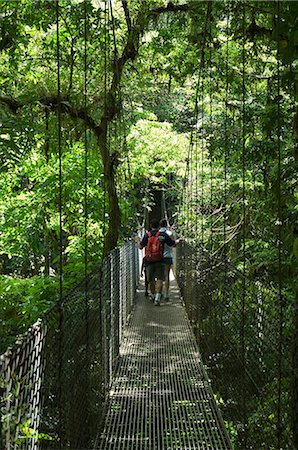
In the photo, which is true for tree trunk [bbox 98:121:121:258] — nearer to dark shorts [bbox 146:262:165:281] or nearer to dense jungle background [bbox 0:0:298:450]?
dense jungle background [bbox 0:0:298:450]

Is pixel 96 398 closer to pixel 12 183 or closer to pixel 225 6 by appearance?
pixel 225 6

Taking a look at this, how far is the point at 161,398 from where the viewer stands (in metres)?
3.21

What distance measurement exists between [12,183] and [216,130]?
2.20 m

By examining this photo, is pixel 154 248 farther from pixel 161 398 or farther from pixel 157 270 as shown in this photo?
pixel 161 398

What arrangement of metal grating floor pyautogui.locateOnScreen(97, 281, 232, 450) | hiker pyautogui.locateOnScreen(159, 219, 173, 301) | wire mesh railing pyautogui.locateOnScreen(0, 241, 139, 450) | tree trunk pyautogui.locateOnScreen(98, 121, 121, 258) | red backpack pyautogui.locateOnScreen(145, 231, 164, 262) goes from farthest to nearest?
hiker pyautogui.locateOnScreen(159, 219, 173, 301), red backpack pyautogui.locateOnScreen(145, 231, 164, 262), tree trunk pyautogui.locateOnScreen(98, 121, 121, 258), metal grating floor pyautogui.locateOnScreen(97, 281, 232, 450), wire mesh railing pyautogui.locateOnScreen(0, 241, 139, 450)

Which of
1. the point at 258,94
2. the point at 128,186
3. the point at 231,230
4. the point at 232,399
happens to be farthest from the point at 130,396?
the point at 128,186

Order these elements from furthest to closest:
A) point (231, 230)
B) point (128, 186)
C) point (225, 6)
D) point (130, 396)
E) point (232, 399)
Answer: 1. point (128, 186)
2. point (231, 230)
3. point (225, 6)
4. point (130, 396)
5. point (232, 399)

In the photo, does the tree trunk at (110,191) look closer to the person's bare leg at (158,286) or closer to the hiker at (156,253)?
the hiker at (156,253)

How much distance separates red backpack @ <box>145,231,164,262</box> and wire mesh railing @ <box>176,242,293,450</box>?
1736 mm

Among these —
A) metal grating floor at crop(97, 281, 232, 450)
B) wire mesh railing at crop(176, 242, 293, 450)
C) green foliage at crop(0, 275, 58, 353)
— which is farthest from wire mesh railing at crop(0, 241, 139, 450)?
green foliage at crop(0, 275, 58, 353)

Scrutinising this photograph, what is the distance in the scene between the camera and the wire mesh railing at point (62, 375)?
49.0 inches

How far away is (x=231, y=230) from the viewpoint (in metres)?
6.88

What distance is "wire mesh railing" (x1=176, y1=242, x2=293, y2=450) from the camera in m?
2.08

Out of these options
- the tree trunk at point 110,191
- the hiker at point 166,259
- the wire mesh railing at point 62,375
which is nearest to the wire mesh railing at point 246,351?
the wire mesh railing at point 62,375
